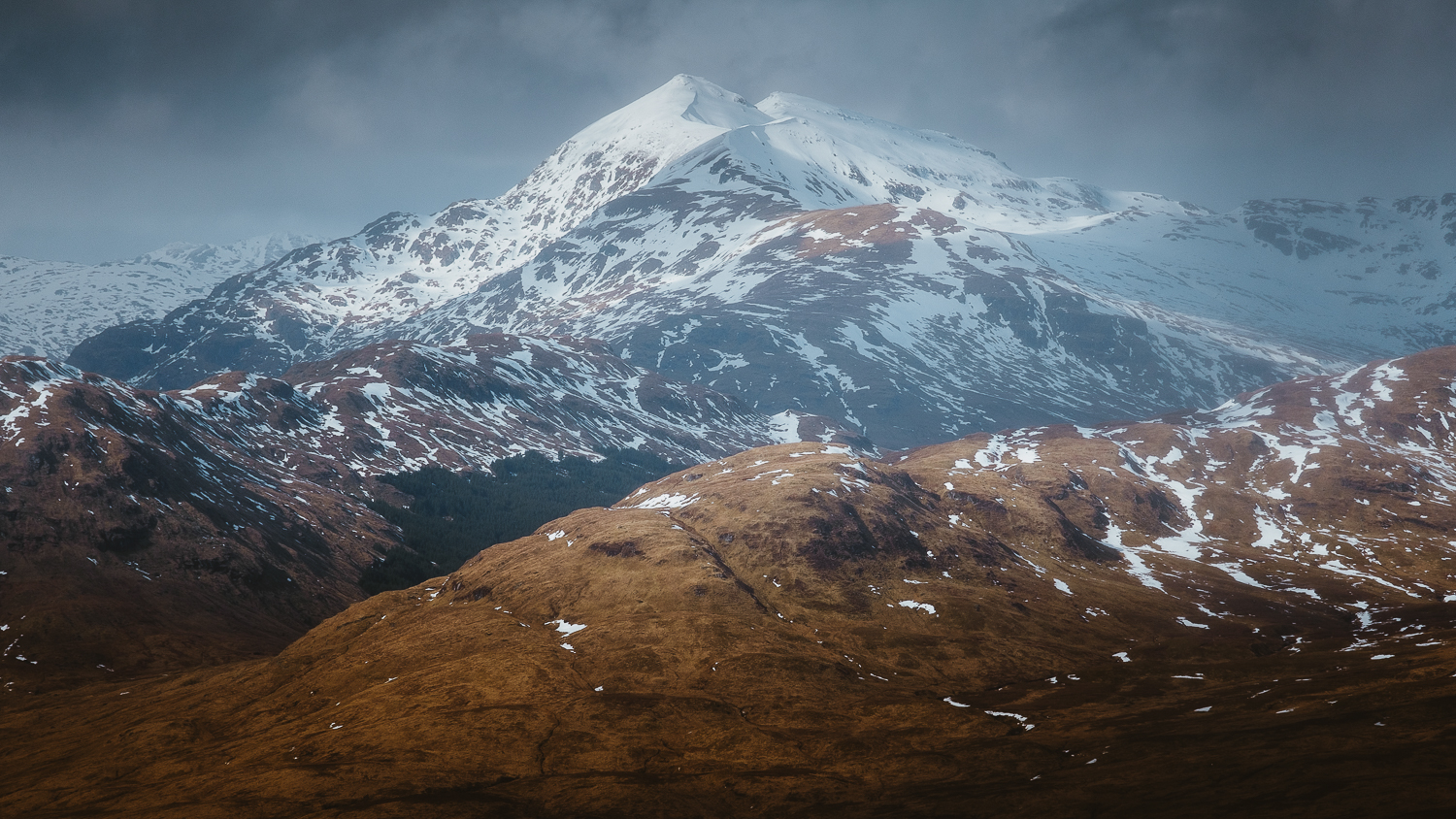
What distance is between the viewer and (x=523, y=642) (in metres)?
187

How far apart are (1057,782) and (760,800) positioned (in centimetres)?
3949

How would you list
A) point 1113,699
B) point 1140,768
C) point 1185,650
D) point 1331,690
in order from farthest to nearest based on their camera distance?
point 1185,650
point 1113,699
point 1331,690
point 1140,768

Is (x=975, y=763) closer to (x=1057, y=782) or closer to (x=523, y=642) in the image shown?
(x=1057, y=782)

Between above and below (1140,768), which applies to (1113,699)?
below

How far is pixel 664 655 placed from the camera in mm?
179375

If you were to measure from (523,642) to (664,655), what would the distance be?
31888mm

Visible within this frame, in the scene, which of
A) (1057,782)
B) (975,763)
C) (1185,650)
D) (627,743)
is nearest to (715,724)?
(627,743)

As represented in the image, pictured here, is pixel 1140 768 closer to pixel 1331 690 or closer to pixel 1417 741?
pixel 1417 741

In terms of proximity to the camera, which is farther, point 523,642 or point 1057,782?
point 523,642

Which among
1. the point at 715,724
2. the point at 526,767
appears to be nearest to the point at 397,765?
the point at 526,767

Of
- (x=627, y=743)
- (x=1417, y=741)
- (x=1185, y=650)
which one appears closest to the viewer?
(x=1417, y=741)

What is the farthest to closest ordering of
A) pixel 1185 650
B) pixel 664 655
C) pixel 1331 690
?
pixel 1185 650, pixel 664 655, pixel 1331 690

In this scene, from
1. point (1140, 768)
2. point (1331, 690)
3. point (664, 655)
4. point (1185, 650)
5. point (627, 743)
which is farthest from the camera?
point (1185, 650)

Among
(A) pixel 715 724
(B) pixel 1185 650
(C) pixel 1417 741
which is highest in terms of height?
(C) pixel 1417 741
